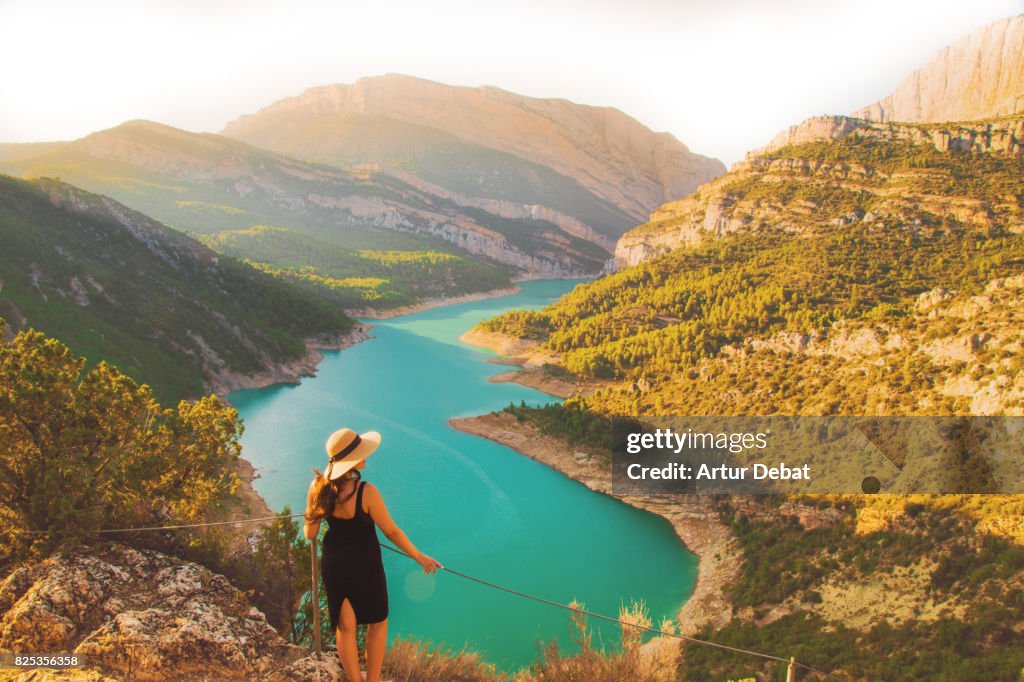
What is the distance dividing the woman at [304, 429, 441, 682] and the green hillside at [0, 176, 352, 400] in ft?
117

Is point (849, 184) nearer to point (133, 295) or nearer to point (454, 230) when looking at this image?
point (133, 295)

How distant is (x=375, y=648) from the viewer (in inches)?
227

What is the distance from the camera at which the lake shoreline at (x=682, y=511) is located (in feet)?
70.9

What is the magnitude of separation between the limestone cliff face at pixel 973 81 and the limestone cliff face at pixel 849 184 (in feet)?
A: 33.4

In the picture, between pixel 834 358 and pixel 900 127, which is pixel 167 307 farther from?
pixel 900 127

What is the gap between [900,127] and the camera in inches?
2163

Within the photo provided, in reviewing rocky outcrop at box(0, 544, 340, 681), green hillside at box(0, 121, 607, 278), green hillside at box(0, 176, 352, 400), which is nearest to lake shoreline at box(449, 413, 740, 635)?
rocky outcrop at box(0, 544, 340, 681)

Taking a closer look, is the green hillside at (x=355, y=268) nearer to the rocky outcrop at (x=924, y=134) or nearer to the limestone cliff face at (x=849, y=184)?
the limestone cliff face at (x=849, y=184)

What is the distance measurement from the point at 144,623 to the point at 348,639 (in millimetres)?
2936

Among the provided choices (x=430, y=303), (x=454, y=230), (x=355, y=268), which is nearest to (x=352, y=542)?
(x=430, y=303)

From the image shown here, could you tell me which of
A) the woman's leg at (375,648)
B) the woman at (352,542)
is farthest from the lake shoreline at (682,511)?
the woman at (352,542)

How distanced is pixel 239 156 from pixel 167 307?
434ft

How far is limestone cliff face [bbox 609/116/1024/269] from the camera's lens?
1692 inches

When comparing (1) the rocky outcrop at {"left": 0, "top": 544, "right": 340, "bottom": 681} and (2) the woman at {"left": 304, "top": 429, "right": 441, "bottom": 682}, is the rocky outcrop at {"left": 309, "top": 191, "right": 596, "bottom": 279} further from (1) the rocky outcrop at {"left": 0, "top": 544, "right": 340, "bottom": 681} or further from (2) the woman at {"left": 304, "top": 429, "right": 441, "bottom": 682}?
(2) the woman at {"left": 304, "top": 429, "right": 441, "bottom": 682}
